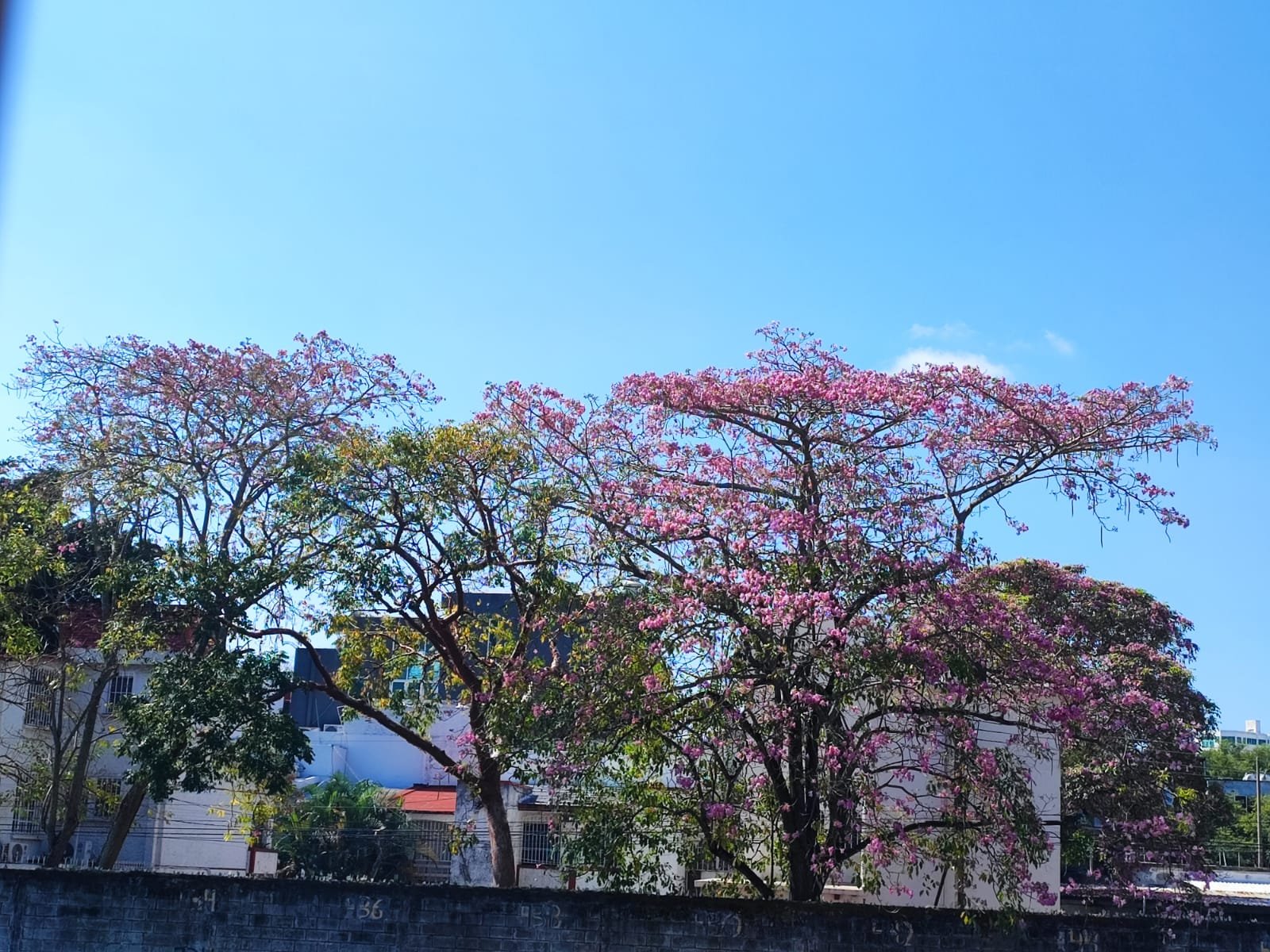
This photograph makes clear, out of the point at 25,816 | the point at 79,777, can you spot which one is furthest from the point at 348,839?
the point at 79,777

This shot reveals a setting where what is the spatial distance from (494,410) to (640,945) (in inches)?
231

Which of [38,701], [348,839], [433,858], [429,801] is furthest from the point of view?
[429,801]

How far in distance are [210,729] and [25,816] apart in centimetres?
1247

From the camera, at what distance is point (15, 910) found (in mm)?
12758

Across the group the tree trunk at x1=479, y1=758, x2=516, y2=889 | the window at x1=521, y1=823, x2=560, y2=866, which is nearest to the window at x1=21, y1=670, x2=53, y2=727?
the tree trunk at x1=479, y1=758, x2=516, y2=889

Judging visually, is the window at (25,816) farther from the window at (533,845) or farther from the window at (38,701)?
the window at (533,845)

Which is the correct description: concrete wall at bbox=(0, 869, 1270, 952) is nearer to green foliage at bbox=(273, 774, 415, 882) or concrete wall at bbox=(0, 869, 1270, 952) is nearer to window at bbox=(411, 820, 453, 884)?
green foliage at bbox=(273, 774, 415, 882)

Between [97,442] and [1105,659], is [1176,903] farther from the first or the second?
[97,442]

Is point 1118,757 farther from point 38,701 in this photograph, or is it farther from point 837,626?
point 38,701

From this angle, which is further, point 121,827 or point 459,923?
point 121,827

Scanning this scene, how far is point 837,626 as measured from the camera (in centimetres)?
1154

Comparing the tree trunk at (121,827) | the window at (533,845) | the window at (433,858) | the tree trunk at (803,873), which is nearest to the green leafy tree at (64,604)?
the tree trunk at (121,827)

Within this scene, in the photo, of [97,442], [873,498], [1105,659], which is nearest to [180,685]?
[97,442]

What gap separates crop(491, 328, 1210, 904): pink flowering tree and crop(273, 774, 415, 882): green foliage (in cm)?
1326
